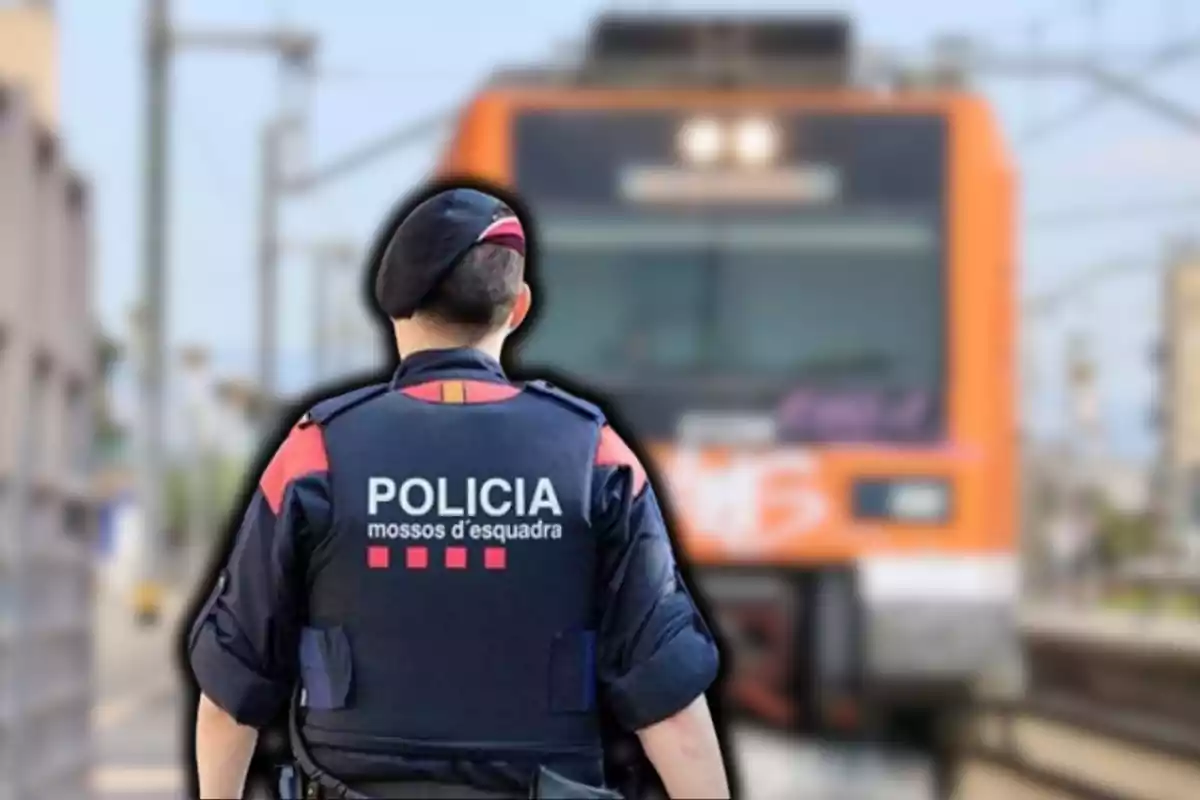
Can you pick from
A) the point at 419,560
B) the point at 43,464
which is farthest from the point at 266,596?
the point at 43,464

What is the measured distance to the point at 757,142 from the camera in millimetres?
9289

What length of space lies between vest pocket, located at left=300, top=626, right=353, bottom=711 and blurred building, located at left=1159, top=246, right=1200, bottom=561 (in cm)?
2986

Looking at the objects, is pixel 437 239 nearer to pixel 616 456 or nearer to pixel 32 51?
pixel 616 456

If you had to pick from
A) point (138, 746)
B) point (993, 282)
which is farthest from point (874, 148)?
point (138, 746)

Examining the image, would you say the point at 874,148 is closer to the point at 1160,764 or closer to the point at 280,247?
the point at 1160,764

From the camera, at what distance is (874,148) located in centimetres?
919

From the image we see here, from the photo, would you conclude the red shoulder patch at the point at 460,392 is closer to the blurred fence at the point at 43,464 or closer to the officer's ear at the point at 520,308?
the officer's ear at the point at 520,308

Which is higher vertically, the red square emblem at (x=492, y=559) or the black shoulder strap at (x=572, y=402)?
the black shoulder strap at (x=572, y=402)

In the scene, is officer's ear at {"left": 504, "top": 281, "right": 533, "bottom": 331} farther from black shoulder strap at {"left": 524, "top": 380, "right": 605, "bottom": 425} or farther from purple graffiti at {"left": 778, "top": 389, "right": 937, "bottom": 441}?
purple graffiti at {"left": 778, "top": 389, "right": 937, "bottom": 441}

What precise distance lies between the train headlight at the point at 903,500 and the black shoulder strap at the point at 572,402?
652 centimetres

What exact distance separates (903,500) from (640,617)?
6.67 meters

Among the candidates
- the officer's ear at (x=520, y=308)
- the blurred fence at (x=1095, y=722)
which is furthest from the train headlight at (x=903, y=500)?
the officer's ear at (x=520, y=308)

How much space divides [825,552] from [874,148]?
1.67 metres

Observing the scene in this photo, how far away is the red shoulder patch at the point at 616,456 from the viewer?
2311mm
